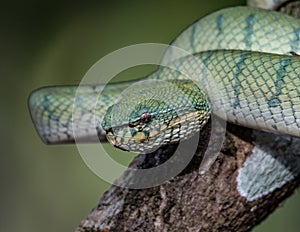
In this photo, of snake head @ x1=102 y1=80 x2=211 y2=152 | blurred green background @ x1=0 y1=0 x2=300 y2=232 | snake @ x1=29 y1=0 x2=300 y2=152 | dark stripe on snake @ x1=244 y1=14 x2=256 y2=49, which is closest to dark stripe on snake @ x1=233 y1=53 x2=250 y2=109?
snake @ x1=29 y1=0 x2=300 y2=152

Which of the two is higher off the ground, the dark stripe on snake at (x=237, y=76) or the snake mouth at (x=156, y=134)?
the dark stripe on snake at (x=237, y=76)

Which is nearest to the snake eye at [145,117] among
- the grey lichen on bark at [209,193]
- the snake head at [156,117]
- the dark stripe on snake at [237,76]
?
the snake head at [156,117]

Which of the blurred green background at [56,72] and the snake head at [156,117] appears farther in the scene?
the blurred green background at [56,72]

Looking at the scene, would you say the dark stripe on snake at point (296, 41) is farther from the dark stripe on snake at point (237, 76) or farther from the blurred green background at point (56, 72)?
the blurred green background at point (56, 72)

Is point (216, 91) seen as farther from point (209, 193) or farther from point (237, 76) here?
point (209, 193)

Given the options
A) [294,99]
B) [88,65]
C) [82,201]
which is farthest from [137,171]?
[88,65]

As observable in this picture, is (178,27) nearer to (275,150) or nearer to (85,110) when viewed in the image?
(85,110)
